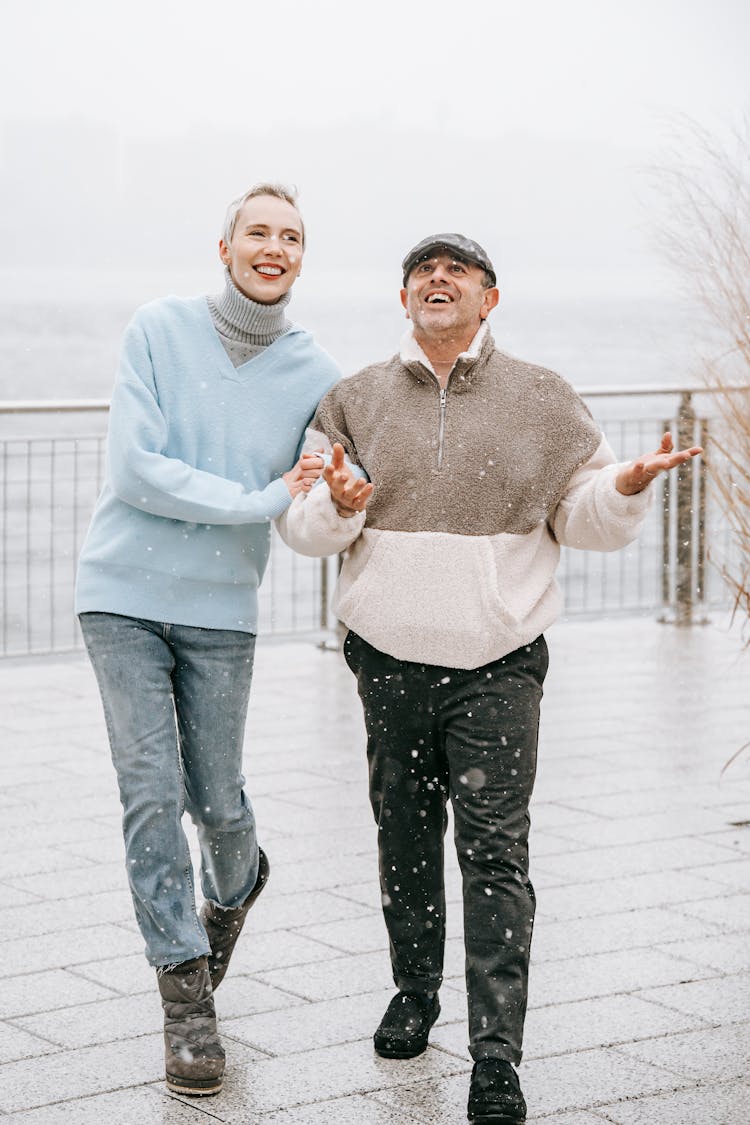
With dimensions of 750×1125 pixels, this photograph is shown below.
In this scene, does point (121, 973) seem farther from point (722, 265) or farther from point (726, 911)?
point (722, 265)

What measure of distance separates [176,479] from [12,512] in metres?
9.33

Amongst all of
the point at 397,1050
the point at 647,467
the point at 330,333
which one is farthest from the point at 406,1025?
the point at 330,333

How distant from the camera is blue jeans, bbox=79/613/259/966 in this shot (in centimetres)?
363

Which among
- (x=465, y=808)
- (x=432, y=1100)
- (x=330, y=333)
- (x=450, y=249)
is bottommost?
(x=432, y=1100)

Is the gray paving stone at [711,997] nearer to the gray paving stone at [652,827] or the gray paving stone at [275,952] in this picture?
the gray paving stone at [275,952]

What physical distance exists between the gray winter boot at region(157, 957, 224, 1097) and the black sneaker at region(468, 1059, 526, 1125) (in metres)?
0.55

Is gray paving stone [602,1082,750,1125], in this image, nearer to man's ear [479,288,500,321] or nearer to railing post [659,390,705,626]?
man's ear [479,288,500,321]

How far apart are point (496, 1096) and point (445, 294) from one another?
63.8 inches

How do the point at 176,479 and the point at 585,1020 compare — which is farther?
the point at 585,1020

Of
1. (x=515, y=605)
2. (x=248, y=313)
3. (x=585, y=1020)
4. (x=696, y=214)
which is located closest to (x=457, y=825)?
(x=515, y=605)

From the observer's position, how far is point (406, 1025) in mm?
3775

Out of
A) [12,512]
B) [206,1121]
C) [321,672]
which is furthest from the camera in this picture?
[12,512]

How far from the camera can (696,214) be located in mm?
5445

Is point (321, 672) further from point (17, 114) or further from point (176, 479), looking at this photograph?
point (17, 114)
